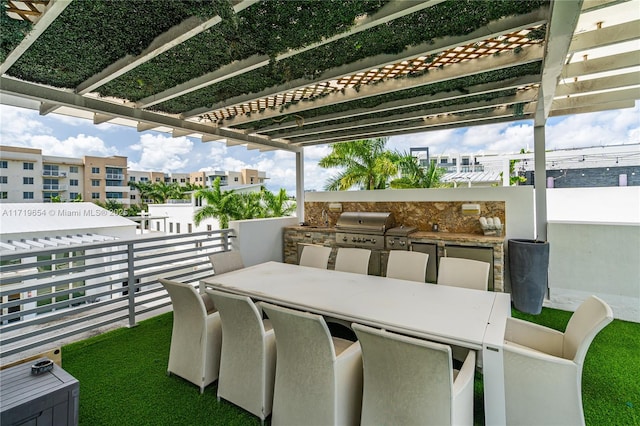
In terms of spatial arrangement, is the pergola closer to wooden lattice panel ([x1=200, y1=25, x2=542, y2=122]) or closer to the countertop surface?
wooden lattice panel ([x1=200, y1=25, x2=542, y2=122])

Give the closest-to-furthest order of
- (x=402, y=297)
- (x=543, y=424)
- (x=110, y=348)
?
1. (x=543, y=424)
2. (x=402, y=297)
3. (x=110, y=348)

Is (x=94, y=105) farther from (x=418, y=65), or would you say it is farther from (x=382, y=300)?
(x=382, y=300)

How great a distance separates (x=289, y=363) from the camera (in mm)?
2057

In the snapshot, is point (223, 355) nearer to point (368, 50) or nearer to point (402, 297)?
point (402, 297)

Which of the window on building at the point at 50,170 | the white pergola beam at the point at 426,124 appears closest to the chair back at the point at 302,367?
the white pergola beam at the point at 426,124

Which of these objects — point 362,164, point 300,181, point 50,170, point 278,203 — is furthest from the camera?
point 50,170

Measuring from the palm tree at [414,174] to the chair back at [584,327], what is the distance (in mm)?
5899

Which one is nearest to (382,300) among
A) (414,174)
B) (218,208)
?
(414,174)

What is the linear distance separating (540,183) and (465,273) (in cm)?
A: 278

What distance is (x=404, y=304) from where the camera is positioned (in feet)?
8.23

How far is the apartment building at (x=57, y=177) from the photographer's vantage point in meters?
28.5

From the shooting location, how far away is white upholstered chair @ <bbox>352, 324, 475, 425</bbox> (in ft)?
4.94

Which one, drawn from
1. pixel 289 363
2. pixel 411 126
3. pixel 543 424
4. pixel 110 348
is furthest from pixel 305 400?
pixel 411 126

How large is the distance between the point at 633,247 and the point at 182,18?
19.3ft
